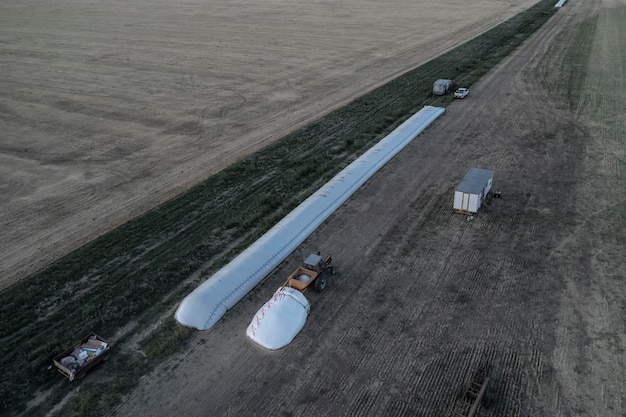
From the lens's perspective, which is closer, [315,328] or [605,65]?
[315,328]

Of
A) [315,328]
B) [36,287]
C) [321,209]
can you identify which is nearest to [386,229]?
[321,209]

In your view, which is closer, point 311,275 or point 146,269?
point 311,275

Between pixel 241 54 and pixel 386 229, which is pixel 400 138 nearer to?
pixel 386 229

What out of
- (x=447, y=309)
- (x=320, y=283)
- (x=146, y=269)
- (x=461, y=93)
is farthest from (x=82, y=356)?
(x=461, y=93)

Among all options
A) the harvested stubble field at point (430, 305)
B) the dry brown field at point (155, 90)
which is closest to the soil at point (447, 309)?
the harvested stubble field at point (430, 305)

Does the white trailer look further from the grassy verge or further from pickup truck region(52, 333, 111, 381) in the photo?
pickup truck region(52, 333, 111, 381)

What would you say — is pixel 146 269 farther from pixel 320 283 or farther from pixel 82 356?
pixel 320 283
